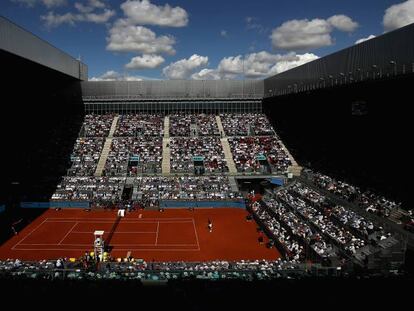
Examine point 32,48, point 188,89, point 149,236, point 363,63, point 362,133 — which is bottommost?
point 149,236

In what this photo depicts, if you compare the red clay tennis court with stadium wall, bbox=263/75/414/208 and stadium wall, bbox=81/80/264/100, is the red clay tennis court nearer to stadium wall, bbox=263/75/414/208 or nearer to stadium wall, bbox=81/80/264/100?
stadium wall, bbox=263/75/414/208

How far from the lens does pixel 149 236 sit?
3912 cm

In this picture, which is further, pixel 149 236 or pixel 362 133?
pixel 362 133

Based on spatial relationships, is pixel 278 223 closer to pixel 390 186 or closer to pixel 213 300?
pixel 390 186

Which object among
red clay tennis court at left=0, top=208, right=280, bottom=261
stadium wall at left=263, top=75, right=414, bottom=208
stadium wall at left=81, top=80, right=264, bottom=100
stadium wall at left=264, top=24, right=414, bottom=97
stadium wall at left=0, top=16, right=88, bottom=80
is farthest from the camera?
stadium wall at left=81, top=80, right=264, bottom=100

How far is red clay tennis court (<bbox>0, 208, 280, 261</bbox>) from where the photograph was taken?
33.7 meters

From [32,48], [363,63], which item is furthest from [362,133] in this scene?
[32,48]

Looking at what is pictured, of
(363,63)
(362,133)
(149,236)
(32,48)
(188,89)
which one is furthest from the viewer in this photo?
(188,89)

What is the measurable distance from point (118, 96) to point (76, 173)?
22.4 metres

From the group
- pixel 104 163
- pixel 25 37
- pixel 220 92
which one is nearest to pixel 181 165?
pixel 104 163

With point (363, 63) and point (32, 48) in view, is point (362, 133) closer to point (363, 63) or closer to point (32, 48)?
point (363, 63)

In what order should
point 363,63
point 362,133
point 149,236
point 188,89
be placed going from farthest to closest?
point 188,89 < point 362,133 < point 149,236 < point 363,63

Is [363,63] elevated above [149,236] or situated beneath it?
elevated above

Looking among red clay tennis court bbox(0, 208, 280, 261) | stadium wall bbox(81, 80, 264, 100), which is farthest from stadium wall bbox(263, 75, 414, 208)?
stadium wall bbox(81, 80, 264, 100)
